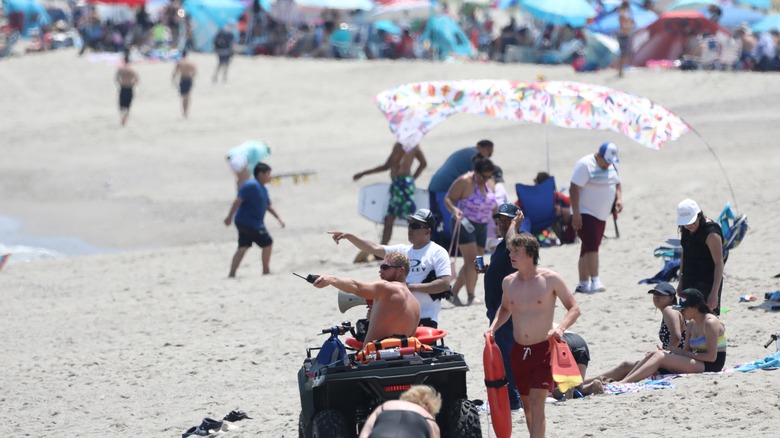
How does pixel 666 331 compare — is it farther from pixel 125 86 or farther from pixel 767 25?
pixel 767 25

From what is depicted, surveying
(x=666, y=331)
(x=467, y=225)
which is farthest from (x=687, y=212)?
(x=467, y=225)

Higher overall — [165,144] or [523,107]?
[523,107]

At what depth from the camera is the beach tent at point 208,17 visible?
95.9 ft

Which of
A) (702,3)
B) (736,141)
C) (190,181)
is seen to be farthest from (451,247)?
(702,3)

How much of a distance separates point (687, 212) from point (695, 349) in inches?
36.2

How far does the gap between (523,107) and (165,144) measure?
1171 centimetres

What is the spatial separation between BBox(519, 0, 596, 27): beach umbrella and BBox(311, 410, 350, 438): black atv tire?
20813mm

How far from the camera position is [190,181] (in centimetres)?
2011

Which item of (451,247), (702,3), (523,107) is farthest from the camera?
(702,3)

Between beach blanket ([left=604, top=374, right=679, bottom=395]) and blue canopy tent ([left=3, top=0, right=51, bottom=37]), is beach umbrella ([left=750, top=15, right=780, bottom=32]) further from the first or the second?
beach blanket ([left=604, top=374, right=679, bottom=395])

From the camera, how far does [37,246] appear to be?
17188mm

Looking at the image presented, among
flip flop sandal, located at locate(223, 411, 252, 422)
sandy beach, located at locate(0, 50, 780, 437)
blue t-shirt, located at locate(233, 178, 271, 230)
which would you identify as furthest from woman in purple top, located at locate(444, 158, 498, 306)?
flip flop sandal, located at locate(223, 411, 252, 422)

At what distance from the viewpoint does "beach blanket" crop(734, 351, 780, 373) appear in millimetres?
7867

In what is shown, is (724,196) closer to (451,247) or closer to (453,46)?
(451,247)
